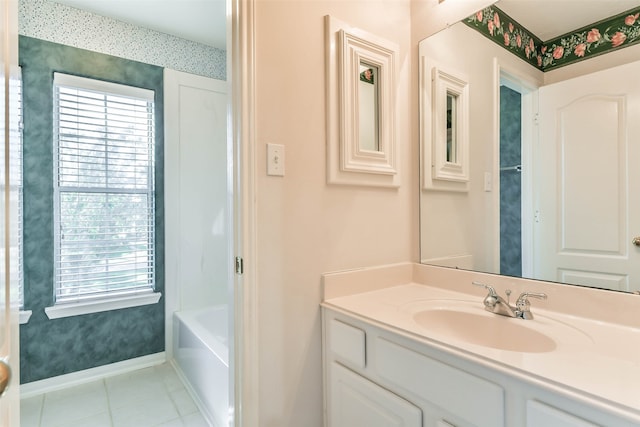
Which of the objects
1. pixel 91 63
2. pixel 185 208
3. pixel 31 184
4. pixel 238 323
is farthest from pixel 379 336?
pixel 91 63

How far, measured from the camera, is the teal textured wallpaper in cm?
206

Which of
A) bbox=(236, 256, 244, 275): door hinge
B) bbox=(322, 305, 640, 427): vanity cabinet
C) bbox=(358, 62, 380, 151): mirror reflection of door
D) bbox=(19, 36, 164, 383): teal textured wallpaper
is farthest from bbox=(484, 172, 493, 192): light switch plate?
bbox=(19, 36, 164, 383): teal textured wallpaper

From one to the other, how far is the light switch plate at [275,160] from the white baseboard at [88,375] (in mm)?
2073

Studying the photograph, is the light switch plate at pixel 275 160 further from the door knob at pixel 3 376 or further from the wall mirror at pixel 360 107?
the door knob at pixel 3 376

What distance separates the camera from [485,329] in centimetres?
114

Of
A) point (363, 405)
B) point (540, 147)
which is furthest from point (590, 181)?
point (363, 405)

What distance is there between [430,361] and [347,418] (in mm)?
461

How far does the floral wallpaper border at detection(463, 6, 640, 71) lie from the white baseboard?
2.89m

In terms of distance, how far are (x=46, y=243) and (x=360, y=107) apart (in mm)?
2161

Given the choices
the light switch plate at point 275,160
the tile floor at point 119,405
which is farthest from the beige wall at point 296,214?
the tile floor at point 119,405

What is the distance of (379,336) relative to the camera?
104cm

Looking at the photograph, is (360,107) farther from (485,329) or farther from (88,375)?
(88,375)

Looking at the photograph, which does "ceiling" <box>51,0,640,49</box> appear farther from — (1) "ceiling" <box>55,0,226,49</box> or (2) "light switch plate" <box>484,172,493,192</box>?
(2) "light switch plate" <box>484,172,493,192</box>

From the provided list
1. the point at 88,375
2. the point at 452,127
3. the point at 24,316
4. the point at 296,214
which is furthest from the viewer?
the point at 88,375
